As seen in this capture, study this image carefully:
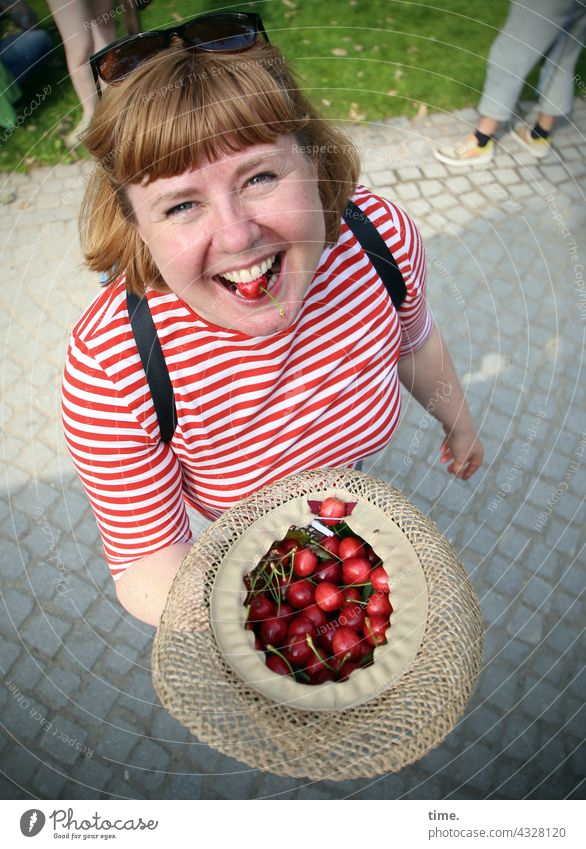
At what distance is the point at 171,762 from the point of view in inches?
105

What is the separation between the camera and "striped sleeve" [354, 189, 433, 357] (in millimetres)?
1643

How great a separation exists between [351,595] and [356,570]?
64mm

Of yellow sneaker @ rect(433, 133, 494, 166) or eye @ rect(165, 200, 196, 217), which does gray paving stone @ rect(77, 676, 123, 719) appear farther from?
yellow sneaker @ rect(433, 133, 494, 166)

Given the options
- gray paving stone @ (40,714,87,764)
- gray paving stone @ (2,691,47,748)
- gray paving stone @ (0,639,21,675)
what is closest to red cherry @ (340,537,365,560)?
gray paving stone @ (40,714,87,764)

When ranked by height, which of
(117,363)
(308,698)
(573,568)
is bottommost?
(573,568)

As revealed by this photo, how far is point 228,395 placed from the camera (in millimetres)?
1521

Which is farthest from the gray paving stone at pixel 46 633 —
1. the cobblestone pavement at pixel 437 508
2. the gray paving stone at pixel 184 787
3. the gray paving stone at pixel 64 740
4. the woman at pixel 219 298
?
the woman at pixel 219 298

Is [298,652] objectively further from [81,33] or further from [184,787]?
[81,33]

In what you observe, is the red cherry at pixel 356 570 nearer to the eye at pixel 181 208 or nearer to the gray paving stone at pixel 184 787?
the eye at pixel 181 208

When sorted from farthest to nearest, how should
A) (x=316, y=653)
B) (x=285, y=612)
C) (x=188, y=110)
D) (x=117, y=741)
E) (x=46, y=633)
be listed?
(x=46, y=633) < (x=117, y=741) < (x=285, y=612) < (x=316, y=653) < (x=188, y=110)

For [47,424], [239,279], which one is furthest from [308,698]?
[47,424]

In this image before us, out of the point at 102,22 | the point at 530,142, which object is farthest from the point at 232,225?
the point at 530,142

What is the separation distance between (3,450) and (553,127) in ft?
12.9
